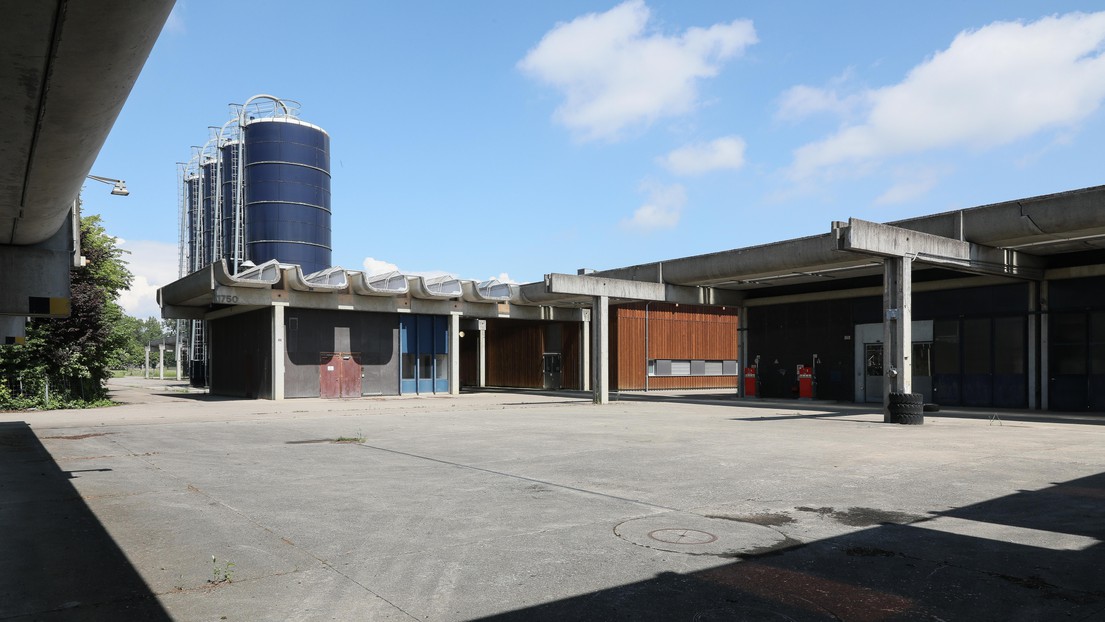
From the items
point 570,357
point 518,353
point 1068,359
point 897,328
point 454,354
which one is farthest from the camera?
point 518,353

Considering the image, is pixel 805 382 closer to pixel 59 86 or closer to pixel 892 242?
pixel 892 242

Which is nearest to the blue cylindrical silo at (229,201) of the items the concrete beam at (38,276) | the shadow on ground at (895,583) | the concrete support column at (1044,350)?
the concrete beam at (38,276)

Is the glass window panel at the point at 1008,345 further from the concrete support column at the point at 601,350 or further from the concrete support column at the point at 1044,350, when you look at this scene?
the concrete support column at the point at 601,350

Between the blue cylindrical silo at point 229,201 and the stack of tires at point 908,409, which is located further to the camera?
the blue cylindrical silo at point 229,201

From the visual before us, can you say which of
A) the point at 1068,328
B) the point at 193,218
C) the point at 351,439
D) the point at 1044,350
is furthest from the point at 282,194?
the point at 1068,328

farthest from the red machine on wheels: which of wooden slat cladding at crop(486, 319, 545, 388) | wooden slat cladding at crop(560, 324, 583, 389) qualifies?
wooden slat cladding at crop(486, 319, 545, 388)

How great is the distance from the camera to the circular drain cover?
693cm

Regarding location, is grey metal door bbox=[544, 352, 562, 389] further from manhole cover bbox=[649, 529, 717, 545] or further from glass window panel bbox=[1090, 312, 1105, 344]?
manhole cover bbox=[649, 529, 717, 545]

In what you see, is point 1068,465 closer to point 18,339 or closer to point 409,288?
point 18,339

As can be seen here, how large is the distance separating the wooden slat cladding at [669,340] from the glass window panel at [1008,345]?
66.7ft

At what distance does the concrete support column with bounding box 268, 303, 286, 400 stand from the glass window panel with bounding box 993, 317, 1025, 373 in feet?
94.8

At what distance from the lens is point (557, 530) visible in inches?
301

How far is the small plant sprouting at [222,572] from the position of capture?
19.6ft

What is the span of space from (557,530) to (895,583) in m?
3.16
